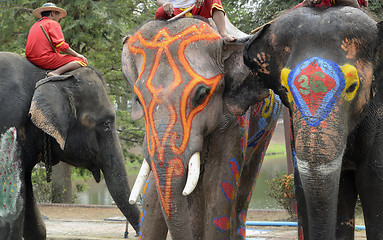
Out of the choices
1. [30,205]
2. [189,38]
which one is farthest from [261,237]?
[189,38]

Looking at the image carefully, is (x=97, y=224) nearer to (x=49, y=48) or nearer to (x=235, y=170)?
(x=49, y=48)

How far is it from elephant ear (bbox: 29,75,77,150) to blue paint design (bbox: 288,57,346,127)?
3367 mm

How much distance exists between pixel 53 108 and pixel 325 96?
3.61 meters

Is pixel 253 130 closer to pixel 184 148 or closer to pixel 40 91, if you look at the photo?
pixel 184 148

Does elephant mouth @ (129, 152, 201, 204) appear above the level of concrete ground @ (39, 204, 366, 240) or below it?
above

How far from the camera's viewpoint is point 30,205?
7.21 meters

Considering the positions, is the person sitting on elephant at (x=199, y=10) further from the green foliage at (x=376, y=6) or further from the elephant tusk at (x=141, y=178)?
the green foliage at (x=376, y=6)

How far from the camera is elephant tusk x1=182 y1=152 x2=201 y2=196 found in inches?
164

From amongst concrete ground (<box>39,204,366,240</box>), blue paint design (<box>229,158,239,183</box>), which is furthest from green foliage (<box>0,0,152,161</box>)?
blue paint design (<box>229,158,239,183</box>)

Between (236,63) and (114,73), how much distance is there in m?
10.6

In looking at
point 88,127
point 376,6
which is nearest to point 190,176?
point 88,127

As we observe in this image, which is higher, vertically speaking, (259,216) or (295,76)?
(295,76)

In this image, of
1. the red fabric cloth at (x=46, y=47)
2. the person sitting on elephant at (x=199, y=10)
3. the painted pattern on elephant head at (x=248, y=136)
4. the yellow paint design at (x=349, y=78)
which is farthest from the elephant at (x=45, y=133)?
the yellow paint design at (x=349, y=78)

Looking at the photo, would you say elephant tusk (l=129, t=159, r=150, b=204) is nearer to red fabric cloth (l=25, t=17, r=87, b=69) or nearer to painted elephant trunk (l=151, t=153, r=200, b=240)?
painted elephant trunk (l=151, t=153, r=200, b=240)
